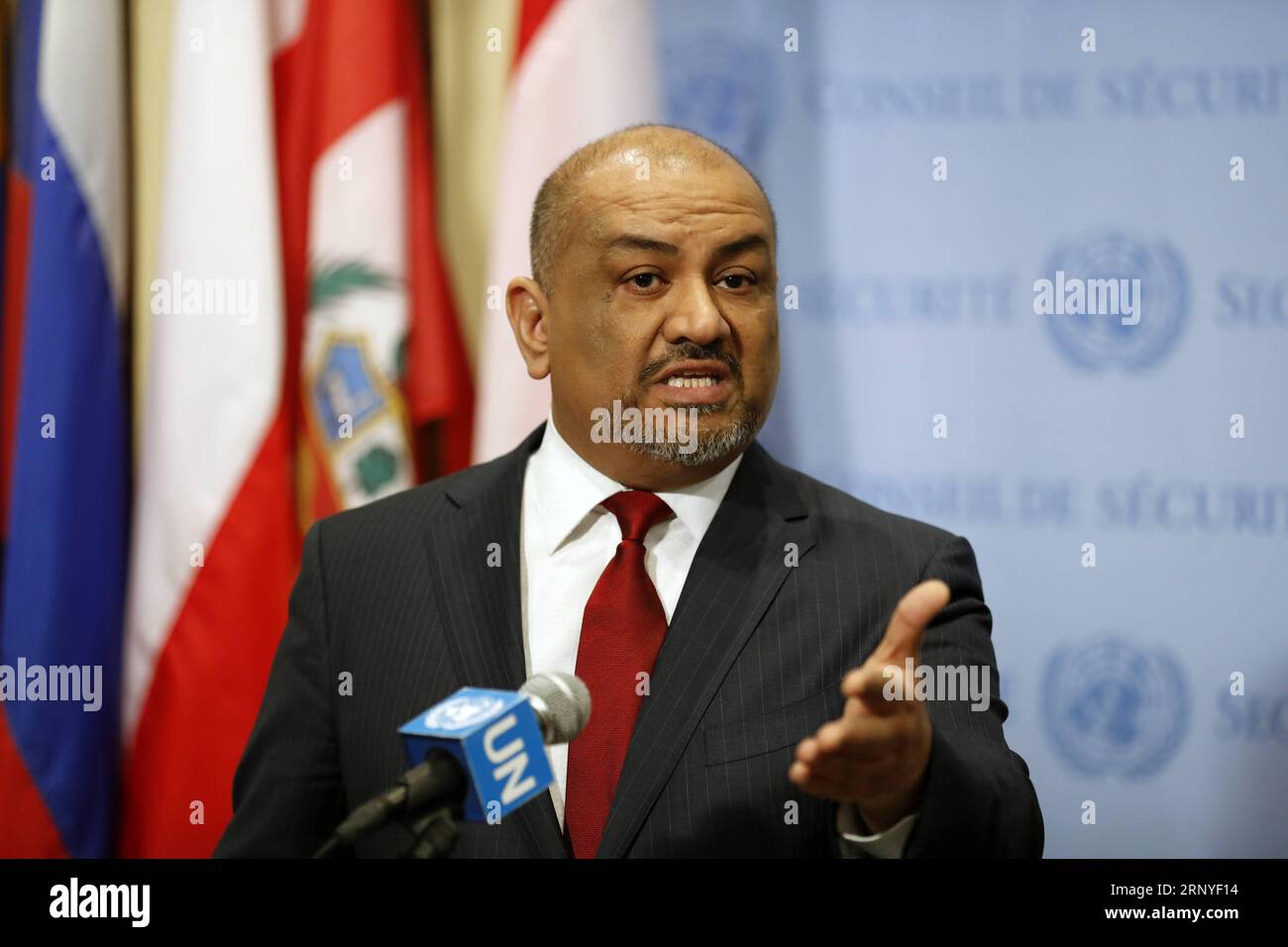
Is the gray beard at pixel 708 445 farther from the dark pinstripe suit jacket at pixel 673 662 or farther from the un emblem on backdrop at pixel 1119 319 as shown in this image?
the un emblem on backdrop at pixel 1119 319

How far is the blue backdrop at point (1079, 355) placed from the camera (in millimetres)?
2457

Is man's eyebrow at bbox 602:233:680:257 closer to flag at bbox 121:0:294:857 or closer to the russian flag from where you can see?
flag at bbox 121:0:294:857

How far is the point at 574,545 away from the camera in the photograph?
1796 mm

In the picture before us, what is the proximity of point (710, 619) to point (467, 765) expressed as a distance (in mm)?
669

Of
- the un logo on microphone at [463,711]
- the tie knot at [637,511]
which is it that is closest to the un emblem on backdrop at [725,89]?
the tie knot at [637,511]

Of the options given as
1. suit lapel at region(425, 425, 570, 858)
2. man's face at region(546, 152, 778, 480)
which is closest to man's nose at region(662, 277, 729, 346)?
man's face at region(546, 152, 778, 480)

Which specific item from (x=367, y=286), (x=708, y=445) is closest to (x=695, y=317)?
(x=708, y=445)

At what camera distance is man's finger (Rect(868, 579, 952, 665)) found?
1206 mm
